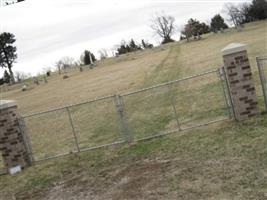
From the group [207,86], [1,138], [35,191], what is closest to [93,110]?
[207,86]

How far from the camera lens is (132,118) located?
17.9m

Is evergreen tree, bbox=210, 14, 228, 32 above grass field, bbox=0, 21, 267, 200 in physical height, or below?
above

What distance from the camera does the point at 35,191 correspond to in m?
10.3

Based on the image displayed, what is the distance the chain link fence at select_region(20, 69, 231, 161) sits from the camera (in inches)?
535

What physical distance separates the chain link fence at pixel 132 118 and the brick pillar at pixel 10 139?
310 mm

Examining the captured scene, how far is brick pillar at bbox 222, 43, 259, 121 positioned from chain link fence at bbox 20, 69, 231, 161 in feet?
1.51

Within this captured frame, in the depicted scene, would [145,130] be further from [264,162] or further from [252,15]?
[252,15]

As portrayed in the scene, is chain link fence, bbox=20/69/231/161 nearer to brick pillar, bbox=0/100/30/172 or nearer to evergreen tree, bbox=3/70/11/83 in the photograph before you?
brick pillar, bbox=0/100/30/172

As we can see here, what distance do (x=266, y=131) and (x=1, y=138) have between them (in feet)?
21.7

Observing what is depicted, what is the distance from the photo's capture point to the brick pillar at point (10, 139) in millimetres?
12984

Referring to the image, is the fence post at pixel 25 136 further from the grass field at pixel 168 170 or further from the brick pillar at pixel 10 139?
the grass field at pixel 168 170

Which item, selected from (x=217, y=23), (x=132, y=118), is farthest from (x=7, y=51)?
(x=132, y=118)

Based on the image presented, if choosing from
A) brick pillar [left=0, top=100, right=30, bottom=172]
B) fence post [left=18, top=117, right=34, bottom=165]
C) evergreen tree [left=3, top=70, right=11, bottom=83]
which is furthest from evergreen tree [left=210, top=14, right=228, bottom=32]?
brick pillar [left=0, top=100, right=30, bottom=172]

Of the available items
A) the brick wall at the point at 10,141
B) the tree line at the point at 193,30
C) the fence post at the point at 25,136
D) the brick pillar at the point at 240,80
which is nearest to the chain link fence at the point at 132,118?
the fence post at the point at 25,136
